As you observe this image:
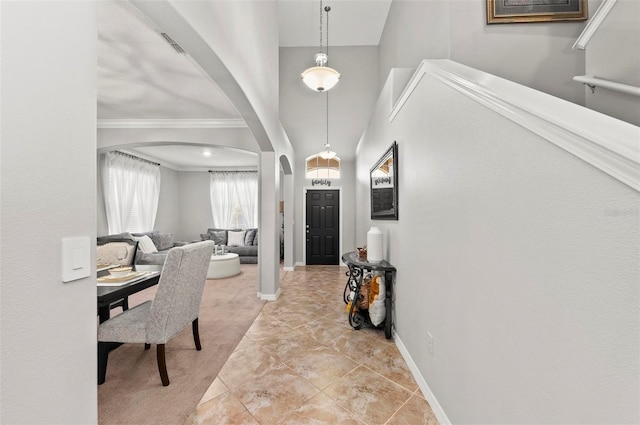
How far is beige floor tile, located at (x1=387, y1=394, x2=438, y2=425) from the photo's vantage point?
1.62 metres

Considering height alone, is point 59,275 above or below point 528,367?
above

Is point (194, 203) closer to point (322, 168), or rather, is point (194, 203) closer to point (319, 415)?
point (322, 168)

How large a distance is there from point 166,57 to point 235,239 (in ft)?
17.7

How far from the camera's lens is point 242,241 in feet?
25.0

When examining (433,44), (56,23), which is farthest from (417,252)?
(56,23)

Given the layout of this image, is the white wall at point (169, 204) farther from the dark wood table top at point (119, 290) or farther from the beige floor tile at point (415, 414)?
the beige floor tile at point (415, 414)

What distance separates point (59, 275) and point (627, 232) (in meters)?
1.40

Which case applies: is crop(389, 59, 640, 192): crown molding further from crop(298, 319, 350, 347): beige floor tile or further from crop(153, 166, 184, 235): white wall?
crop(153, 166, 184, 235): white wall

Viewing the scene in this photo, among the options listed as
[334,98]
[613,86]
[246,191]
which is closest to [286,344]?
[613,86]

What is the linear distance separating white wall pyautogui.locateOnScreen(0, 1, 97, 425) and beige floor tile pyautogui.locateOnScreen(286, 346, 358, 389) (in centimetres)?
152

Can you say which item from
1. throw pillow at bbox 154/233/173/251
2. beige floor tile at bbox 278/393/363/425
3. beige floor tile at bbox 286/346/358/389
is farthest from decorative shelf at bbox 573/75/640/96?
throw pillow at bbox 154/233/173/251

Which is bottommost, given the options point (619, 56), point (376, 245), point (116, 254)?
point (116, 254)

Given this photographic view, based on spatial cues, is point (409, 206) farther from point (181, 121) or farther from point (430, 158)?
point (181, 121)

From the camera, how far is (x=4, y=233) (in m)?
0.61
